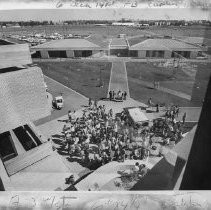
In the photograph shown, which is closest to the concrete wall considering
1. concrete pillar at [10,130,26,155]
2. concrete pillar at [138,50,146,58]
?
concrete pillar at [138,50,146,58]

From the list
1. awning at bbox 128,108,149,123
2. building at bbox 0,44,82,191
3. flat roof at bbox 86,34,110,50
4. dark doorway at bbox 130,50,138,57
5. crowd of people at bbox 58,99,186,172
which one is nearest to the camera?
building at bbox 0,44,82,191

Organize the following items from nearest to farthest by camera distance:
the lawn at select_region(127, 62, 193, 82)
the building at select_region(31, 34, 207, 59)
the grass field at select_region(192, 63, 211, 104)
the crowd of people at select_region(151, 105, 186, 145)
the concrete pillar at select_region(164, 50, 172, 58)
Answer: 1. the crowd of people at select_region(151, 105, 186, 145)
2. the grass field at select_region(192, 63, 211, 104)
3. the lawn at select_region(127, 62, 193, 82)
4. the concrete pillar at select_region(164, 50, 172, 58)
5. the building at select_region(31, 34, 207, 59)

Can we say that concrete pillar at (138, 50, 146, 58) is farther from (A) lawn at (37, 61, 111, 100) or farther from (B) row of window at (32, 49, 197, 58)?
(A) lawn at (37, 61, 111, 100)

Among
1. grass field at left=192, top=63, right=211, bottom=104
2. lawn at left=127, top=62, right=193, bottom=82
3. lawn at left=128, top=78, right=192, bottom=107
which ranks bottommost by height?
lawn at left=127, top=62, right=193, bottom=82

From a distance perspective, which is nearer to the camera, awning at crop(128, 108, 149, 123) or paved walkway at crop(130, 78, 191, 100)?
awning at crop(128, 108, 149, 123)

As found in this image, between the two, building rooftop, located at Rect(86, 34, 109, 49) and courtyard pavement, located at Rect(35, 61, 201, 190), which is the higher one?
building rooftop, located at Rect(86, 34, 109, 49)

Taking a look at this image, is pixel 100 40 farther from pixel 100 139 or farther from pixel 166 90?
pixel 100 139

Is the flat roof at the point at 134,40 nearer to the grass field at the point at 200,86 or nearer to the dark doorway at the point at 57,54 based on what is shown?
the dark doorway at the point at 57,54

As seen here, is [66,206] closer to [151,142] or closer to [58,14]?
[58,14]

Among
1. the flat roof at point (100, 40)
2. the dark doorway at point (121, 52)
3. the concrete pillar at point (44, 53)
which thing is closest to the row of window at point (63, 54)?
the concrete pillar at point (44, 53)
